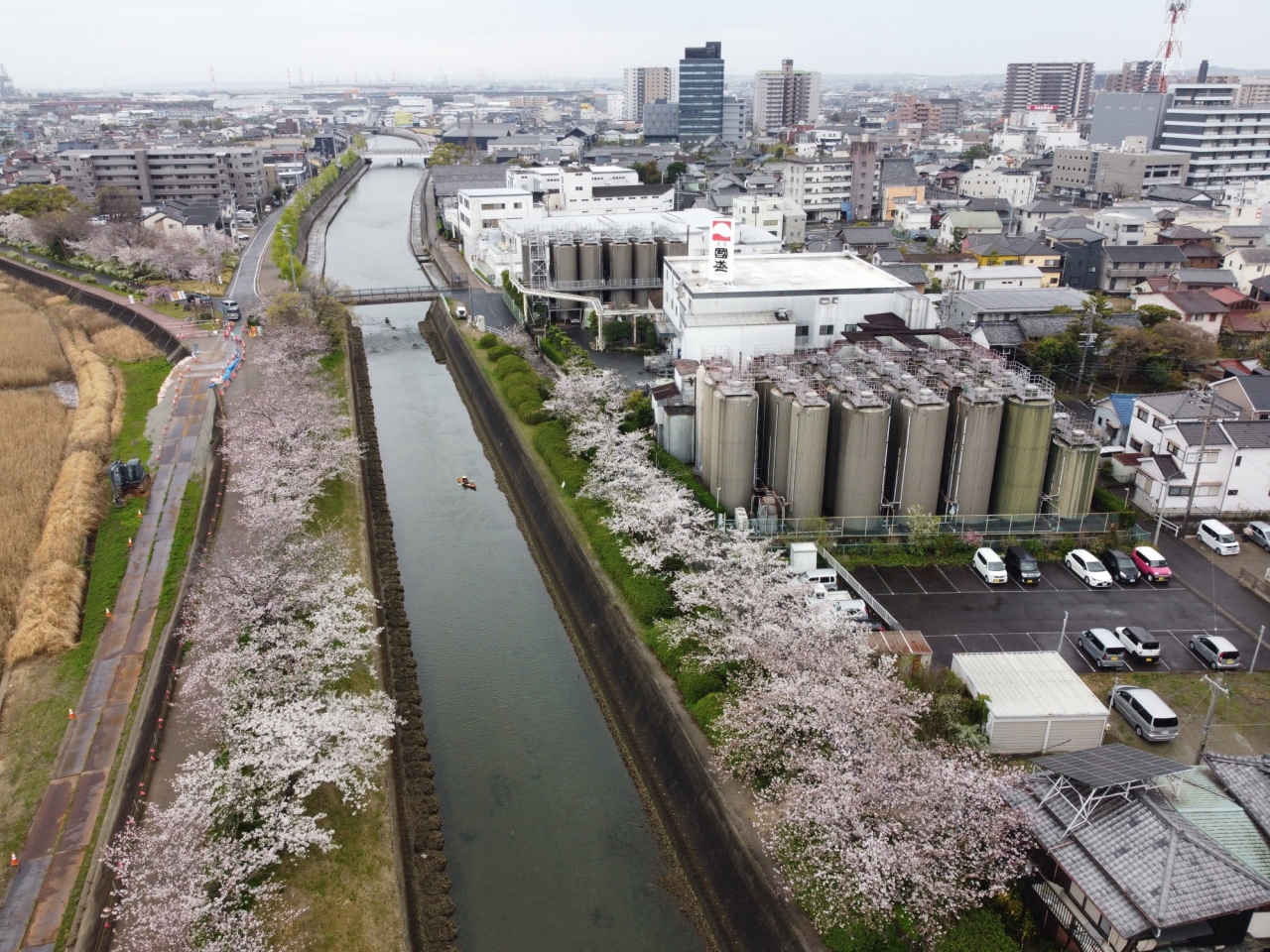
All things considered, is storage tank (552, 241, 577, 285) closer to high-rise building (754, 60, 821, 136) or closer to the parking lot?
the parking lot

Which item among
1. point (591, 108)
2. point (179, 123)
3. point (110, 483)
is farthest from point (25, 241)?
point (591, 108)

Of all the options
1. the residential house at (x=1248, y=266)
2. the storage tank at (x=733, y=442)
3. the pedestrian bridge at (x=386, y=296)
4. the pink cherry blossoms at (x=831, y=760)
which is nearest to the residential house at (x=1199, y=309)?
the residential house at (x=1248, y=266)

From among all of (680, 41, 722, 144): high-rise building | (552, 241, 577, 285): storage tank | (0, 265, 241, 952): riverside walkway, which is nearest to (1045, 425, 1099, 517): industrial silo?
(0, 265, 241, 952): riverside walkway

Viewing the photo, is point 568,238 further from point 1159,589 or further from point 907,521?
point 1159,589

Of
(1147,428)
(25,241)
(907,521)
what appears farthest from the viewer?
(25,241)

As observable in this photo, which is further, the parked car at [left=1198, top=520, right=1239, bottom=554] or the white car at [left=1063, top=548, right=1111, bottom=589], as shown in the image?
the parked car at [left=1198, top=520, right=1239, bottom=554]
